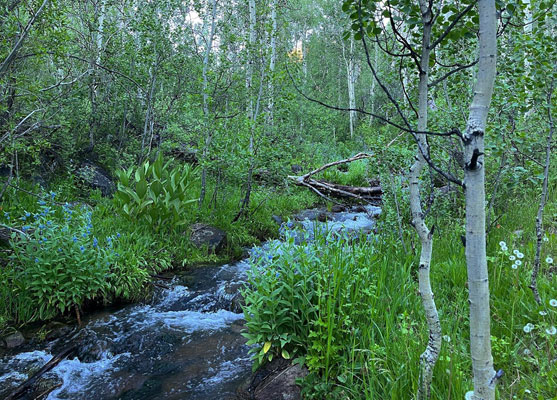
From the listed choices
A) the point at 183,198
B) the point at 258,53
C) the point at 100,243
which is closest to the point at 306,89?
the point at 258,53

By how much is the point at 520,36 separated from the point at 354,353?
10.2ft

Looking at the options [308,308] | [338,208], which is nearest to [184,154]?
[338,208]

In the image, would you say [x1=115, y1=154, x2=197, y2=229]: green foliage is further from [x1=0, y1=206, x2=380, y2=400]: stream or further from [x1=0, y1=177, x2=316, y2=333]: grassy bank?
[x1=0, y1=206, x2=380, y2=400]: stream

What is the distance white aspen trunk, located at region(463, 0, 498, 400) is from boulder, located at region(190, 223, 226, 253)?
17.5ft

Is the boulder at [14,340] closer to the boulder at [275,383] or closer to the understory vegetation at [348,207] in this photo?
the understory vegetation at [348,207]

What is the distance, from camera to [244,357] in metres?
3.46

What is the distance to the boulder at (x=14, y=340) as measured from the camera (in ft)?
11.6

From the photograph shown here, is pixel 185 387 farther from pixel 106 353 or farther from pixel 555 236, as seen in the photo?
pixel 555 236

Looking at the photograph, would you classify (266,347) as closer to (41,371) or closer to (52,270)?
Result: (41,371)

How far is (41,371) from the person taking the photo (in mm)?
3156

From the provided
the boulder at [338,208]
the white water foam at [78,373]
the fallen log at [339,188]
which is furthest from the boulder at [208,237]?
the boulder at [338,208]

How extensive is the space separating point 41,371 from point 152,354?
967 millimetres

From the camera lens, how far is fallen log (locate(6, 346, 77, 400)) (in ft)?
9.50

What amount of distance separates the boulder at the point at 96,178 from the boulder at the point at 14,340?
416 centimetres
